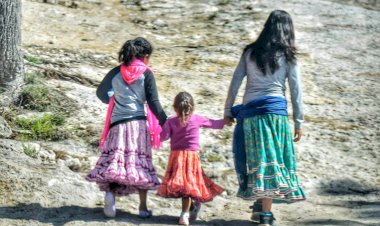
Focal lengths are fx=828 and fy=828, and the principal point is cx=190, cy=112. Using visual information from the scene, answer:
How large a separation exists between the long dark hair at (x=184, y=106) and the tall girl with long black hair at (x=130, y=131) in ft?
0.44

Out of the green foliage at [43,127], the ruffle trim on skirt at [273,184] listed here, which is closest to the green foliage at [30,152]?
the green foliage at [43,127]

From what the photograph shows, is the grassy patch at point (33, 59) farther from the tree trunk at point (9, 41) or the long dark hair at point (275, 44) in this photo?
the long dark hair at point (275, 44)

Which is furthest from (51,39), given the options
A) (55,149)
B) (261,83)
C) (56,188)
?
(261,83)

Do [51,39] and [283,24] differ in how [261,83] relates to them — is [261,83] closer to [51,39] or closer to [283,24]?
[283,24]

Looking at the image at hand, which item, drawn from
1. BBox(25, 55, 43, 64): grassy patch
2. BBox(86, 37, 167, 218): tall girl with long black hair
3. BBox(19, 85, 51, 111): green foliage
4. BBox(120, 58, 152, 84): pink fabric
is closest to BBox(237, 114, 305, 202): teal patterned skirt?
BBox(86, 37, 167, 218): tall girl with long black hair

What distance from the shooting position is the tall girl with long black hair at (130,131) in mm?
6445

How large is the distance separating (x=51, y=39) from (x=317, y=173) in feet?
14.4

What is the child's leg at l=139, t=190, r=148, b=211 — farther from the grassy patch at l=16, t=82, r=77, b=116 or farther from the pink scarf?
the grassy patch at l=16, t=82, r=77, b=116

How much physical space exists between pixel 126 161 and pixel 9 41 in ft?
8.89

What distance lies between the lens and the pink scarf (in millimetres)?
6543

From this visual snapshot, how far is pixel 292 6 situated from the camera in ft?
42.9

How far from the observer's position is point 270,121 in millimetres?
6445

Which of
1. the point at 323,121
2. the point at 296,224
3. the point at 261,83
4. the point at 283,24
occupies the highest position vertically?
the point at 283,24

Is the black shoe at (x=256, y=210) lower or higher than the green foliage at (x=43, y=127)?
lower
